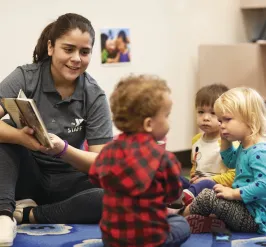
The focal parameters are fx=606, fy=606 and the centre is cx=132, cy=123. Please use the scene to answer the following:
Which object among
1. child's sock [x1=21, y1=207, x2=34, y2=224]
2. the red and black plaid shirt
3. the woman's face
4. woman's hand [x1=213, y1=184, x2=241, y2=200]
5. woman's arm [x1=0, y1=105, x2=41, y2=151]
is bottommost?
child's sock [x1=21, y1=207, x2=34, y2=224]

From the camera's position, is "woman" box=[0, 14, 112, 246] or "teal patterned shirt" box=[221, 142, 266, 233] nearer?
"teal patterned shirt" box=[221, 142, 266, 233]

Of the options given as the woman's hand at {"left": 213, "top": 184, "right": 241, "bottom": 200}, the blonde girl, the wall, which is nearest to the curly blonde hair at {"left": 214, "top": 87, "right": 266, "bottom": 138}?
the blonde girl

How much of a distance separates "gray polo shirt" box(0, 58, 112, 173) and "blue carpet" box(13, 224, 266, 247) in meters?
0.25

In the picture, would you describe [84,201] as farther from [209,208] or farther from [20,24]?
[20,24]

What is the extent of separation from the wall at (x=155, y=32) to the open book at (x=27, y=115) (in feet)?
2.89

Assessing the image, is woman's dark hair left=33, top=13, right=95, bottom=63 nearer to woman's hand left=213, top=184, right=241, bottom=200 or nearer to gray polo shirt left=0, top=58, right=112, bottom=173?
gray polo shirt left=0, top=58, right=112, bottom=173

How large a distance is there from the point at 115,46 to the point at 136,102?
163cm

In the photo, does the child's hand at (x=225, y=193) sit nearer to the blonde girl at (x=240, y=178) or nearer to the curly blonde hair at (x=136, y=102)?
the blonde girl at (x=240, y=178)

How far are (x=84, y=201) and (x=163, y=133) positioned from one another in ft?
1.85

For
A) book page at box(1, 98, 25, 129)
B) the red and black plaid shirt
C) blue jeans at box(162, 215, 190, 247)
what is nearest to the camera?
the red and black plaid shirt

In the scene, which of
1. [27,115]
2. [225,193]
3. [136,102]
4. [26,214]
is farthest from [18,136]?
[225,193]

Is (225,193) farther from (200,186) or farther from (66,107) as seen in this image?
(66,107)

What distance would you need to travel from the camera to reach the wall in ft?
8.95

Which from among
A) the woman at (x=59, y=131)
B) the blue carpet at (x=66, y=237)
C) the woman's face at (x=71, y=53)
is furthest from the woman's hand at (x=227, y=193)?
the woman's face at (x=71, y=53)
